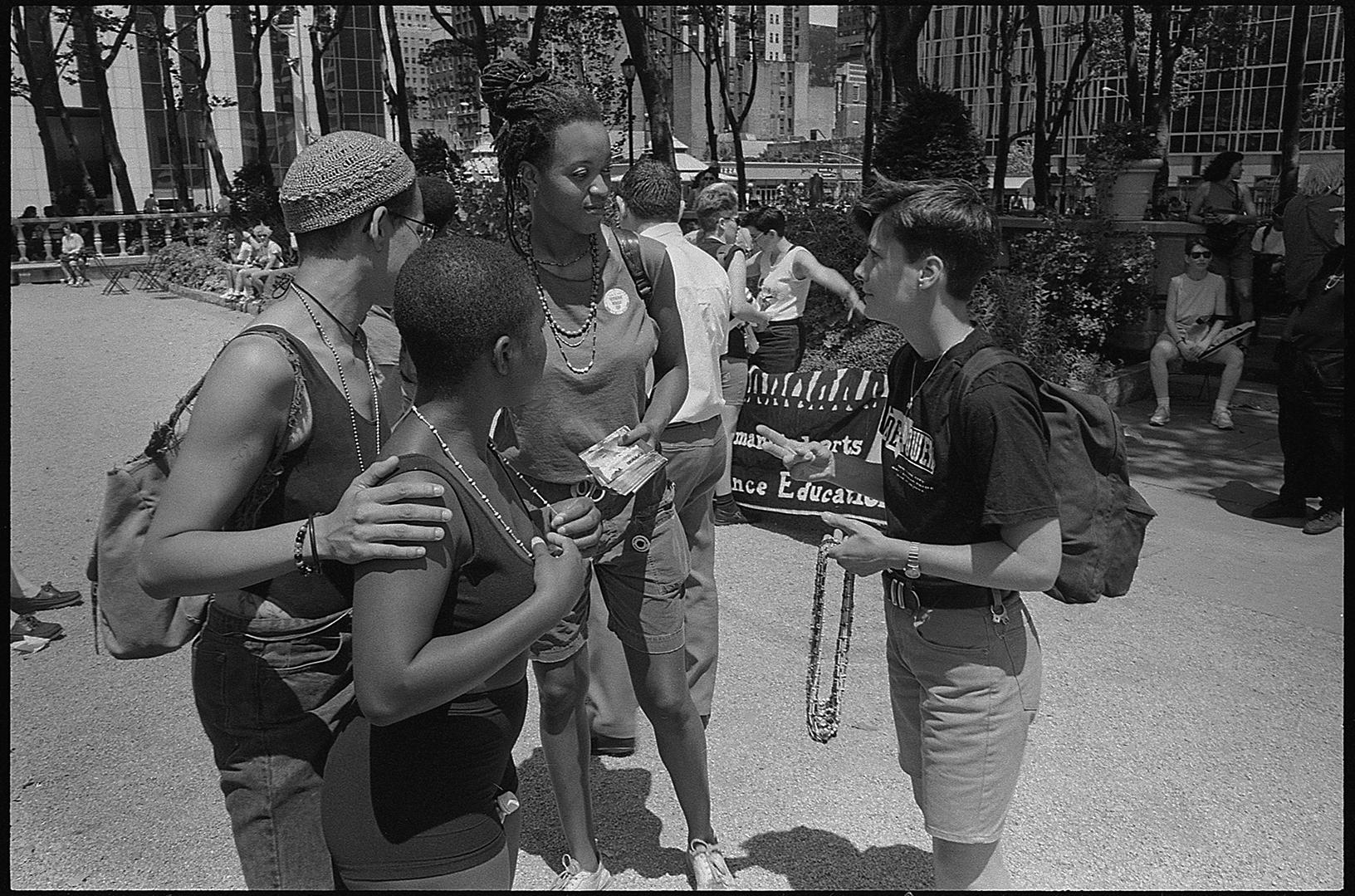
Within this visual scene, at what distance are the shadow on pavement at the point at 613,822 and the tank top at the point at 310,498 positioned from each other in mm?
1231

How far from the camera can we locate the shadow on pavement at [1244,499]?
654 centimetres

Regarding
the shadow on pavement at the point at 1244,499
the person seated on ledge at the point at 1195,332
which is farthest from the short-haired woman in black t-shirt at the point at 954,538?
the person seated on ledge at the point at 1195,332

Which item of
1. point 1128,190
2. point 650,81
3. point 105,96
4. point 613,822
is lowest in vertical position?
point 613,822

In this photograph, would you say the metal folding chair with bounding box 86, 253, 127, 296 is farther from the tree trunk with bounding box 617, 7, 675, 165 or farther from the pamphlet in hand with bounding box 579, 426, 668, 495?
the pamphlet in hand with bounding box 579, 426, 668, 495

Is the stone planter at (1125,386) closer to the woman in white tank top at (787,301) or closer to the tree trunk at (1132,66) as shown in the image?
the woman in white tank top at (787,301)

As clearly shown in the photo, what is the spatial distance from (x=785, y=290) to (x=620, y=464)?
4.93 m

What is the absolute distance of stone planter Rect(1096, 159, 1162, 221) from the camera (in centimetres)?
1077

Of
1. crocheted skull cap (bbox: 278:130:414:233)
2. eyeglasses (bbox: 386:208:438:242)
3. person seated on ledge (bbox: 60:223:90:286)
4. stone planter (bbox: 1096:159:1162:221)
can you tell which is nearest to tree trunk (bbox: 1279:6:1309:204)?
stone planter (bbox: 1096:159:1162:221)

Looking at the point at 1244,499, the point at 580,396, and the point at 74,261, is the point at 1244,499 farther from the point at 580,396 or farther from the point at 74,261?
the point at 74,261

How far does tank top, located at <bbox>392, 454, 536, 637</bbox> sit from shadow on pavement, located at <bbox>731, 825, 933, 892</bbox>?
1.79m

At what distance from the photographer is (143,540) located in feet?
6.77

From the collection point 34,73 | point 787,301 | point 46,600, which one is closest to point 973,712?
point 46,600

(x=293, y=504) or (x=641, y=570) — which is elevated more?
(x=293, y=504)

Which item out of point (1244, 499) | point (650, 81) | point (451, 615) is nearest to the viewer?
point (451, 615)
